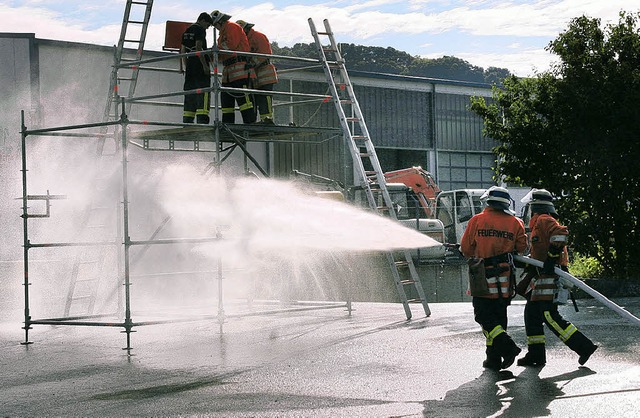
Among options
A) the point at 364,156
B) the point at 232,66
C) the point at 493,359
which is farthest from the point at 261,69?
the point at 493,359

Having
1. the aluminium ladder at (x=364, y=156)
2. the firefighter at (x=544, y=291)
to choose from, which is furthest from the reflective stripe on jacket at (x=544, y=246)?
the aluminium ladder at (x=364, y=156)

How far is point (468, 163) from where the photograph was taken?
136 ft

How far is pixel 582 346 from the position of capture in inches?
365

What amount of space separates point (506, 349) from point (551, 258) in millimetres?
Result: 966

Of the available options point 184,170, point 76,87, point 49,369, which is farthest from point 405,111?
point 49,369

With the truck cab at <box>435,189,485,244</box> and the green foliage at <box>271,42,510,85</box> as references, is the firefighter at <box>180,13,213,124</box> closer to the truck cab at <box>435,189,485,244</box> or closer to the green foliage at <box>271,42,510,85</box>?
→ the truck cab at <box>435,189,485,244</box>

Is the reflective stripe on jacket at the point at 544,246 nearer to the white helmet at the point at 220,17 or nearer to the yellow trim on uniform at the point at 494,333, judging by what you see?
the yellow trim on uniform at the point at 494,333

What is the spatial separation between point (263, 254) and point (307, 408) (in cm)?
1015

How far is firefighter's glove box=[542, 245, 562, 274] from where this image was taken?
369 inches

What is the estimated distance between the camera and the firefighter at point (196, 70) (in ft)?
45.6

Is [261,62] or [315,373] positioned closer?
[315,373]

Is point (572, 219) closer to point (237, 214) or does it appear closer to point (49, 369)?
point (237, 214)

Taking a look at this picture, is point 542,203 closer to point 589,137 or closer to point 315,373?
point 315,373

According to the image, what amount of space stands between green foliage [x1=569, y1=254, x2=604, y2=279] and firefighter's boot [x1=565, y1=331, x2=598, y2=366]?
9.37m
